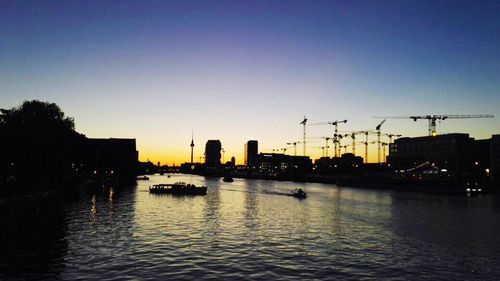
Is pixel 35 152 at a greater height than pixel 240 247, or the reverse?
pixel 35 152

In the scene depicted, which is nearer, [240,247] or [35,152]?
[240,247]

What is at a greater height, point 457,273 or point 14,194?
point 14,194

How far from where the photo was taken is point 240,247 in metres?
51.1

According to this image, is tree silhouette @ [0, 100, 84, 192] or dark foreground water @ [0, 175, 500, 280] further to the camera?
tree silhouette @ [0, 100, 84, 192]

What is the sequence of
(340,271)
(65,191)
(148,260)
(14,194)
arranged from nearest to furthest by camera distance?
(340,271)
(148,260)
(14,194)
(65,191)

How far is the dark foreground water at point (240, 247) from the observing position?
39125mm

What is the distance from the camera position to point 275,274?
38344 millimetres

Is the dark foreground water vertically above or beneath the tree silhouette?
beneath

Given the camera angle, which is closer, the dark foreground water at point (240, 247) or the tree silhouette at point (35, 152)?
the dark foreground water at point (240, 247)

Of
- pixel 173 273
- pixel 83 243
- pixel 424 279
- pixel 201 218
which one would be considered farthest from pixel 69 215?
pixel 424 279

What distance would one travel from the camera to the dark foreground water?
39125 millimetres

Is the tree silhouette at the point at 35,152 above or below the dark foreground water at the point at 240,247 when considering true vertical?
above

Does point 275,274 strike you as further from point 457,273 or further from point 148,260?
point 457,273

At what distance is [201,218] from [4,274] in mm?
46152
